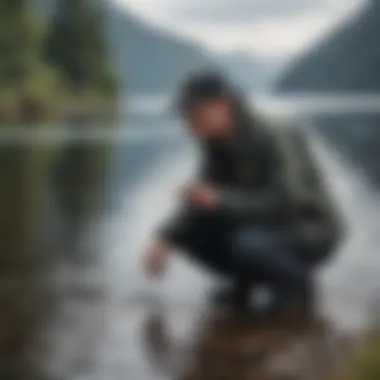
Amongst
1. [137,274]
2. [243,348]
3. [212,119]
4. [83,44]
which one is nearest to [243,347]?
[243,348]

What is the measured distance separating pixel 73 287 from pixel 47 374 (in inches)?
4.4

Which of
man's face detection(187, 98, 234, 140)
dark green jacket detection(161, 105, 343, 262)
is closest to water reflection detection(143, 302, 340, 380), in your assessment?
dark green jacket detection(161, 105, 343, 262)

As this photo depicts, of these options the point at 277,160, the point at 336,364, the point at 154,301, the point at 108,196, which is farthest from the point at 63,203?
the point at 336,364

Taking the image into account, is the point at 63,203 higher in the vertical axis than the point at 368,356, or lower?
higher

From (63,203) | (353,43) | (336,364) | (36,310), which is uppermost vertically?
(353,43)

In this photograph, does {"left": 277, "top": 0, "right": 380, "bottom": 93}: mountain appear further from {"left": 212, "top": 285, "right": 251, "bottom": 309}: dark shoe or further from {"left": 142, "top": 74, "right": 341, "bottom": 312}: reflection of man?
{"left": 212, "top": 285, "right": 251, "bottom": 309}: dark shoe

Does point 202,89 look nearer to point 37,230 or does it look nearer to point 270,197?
point 270,197

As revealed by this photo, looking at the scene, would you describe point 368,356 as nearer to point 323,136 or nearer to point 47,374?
point 323,136

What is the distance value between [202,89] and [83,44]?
0.52ft

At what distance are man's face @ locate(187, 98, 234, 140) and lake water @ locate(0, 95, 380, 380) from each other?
0.02m

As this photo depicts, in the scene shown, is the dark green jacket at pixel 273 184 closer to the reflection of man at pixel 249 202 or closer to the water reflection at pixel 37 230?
the reflection of man at pixel 249 202

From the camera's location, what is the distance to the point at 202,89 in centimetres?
110

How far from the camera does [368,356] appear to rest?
3.51 feet

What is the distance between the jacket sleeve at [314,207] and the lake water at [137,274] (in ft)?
0.04
